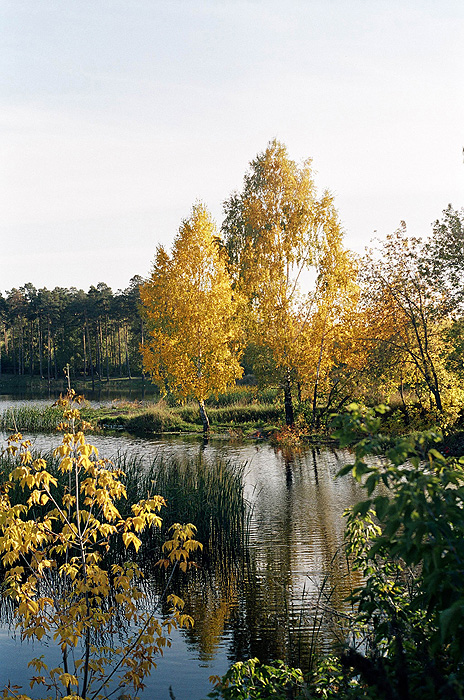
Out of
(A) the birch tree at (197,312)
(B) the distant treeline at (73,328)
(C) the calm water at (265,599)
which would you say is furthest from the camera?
(B) the distant treeline at (73,328)

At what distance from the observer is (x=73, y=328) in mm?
68250

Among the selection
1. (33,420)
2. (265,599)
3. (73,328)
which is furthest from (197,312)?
(73,328)

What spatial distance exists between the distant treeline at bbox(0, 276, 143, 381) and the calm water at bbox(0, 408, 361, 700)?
1888 inches

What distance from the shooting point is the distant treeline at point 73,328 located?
60.9 meters

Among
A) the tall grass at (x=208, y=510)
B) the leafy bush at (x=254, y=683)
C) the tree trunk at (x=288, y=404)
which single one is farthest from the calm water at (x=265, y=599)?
the tree trunk at (x=288, y=404)

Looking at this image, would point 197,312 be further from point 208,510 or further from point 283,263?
point 208,510

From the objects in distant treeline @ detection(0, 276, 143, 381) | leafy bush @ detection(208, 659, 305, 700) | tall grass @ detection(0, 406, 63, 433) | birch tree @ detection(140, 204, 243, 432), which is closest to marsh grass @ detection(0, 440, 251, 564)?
leafy bush @ detection(208, 659, 305, 700)

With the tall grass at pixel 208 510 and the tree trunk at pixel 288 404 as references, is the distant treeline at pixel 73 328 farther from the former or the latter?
Answer: the tall grass at pixel 208 510

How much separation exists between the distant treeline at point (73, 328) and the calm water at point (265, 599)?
4795 cm

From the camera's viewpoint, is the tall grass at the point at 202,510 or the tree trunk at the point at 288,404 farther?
the tree trunk at the point at 288,404

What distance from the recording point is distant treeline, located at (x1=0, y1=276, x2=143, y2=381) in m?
60.9

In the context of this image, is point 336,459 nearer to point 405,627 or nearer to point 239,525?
point 239,525

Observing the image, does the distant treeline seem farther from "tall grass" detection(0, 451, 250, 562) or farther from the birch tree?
"tall grass" detection(0, 451, 250, 562)

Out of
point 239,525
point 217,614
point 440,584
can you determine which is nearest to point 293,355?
point 239,525
